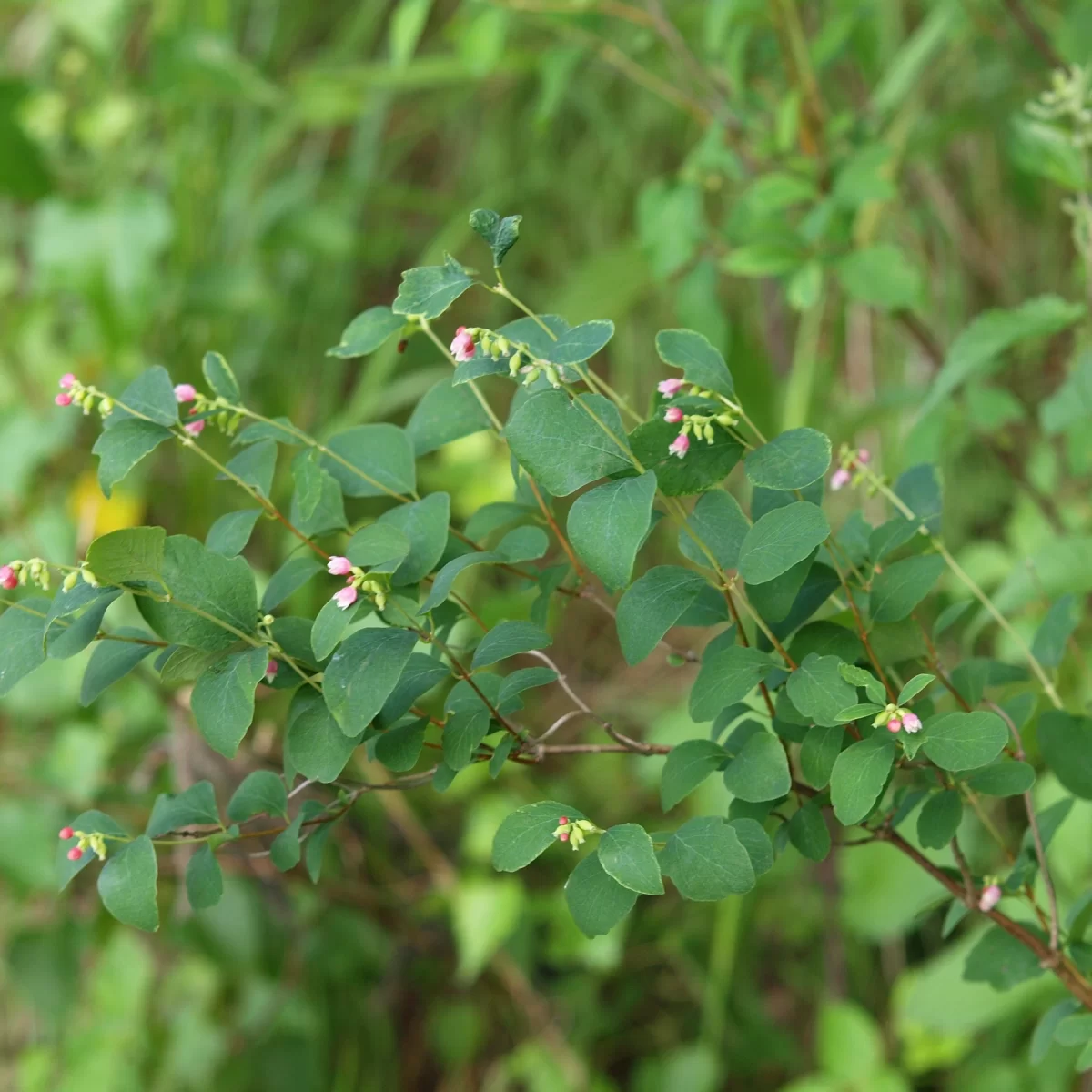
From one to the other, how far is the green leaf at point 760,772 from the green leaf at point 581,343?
0.13 m

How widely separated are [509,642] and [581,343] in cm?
9

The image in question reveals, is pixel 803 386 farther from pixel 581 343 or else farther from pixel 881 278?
pixel 581 343

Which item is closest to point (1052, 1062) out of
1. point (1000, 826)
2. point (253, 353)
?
point (1000, 826)

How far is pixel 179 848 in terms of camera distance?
86cm

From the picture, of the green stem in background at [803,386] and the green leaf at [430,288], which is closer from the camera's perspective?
the green leaf at [430,288]

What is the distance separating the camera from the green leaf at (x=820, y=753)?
363 millimetres

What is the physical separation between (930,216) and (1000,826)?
1.82ft

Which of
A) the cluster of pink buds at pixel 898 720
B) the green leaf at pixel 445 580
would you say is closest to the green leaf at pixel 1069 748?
the cluster of pink buds at pixel 898 720

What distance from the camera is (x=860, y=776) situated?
0.34 metres

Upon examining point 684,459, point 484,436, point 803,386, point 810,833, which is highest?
point 684,459

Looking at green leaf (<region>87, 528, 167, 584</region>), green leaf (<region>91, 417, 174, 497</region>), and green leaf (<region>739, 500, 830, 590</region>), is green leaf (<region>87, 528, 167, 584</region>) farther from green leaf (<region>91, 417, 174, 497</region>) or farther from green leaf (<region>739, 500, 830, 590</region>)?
green leaf (<region>739, 500, 830, 590</region>)

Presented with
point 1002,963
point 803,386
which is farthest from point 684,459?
point 803,386

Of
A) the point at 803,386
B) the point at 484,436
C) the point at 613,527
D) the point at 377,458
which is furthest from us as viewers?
the point at 484,436

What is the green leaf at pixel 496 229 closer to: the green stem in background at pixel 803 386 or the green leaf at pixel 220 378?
the green leaf at pixel 220 378
